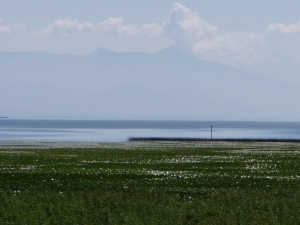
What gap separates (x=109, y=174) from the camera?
41.2 meters

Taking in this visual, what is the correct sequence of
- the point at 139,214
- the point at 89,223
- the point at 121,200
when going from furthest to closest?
the point at 121,200 → the point at 139,214 → the point at 89,223

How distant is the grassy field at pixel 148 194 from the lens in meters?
23.5

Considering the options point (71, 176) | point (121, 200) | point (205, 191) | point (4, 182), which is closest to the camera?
point (121, 200)

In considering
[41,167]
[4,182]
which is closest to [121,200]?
[4,182]

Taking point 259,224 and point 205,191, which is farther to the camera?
point 205,191

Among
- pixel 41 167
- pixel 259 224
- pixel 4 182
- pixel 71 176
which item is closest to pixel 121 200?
pixel 259 224

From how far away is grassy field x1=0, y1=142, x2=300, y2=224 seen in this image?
77.1ft

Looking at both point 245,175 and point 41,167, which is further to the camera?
point 41,167

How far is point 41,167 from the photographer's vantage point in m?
46.6

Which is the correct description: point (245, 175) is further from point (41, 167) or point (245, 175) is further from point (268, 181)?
point (41, 167)

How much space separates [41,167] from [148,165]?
862 centimetres

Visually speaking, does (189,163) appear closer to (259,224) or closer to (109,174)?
(109,174)

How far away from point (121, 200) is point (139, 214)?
338 cm

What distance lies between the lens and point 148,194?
29.7 metres
